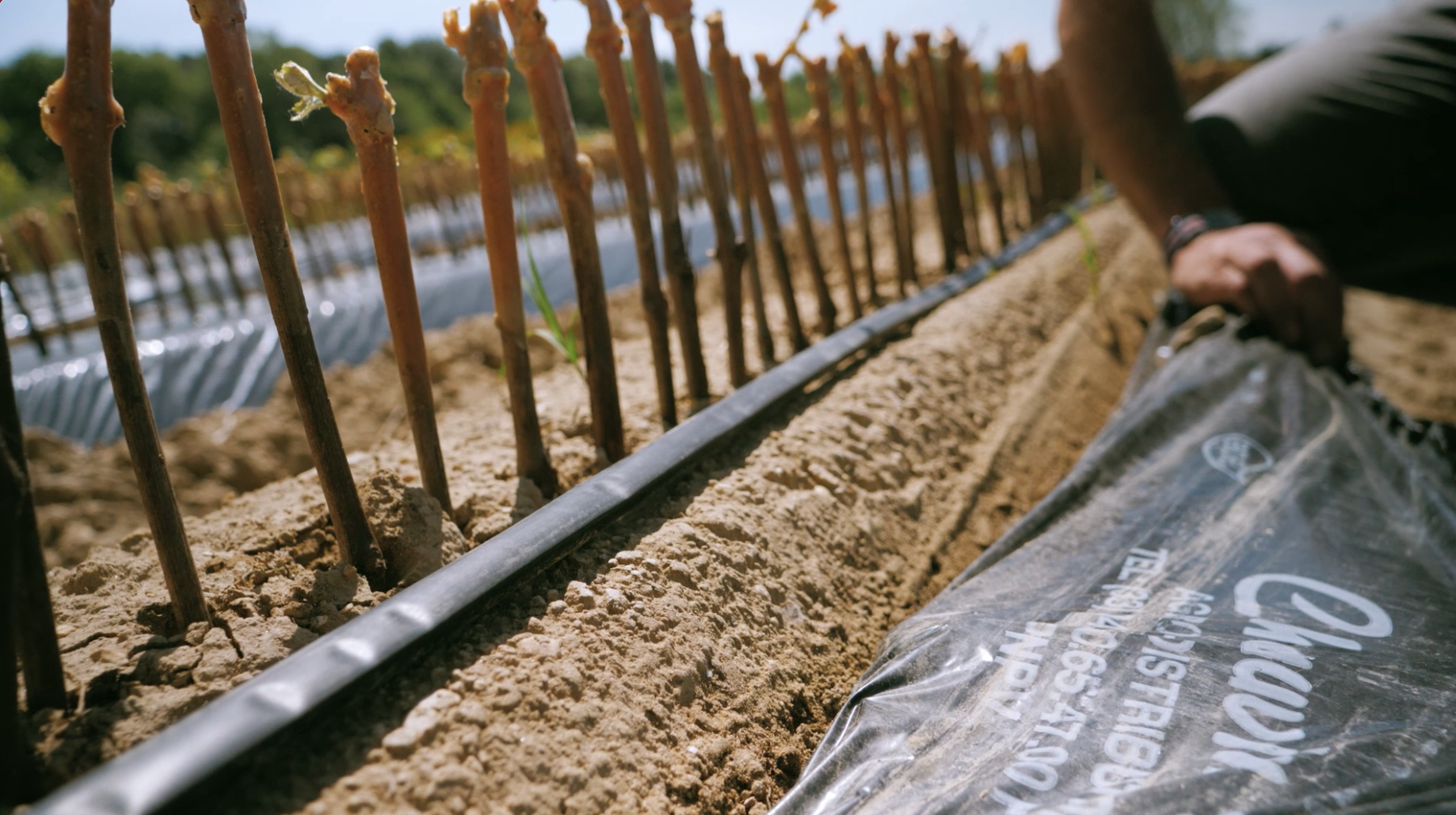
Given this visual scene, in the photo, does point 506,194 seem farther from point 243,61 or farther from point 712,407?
point 712,407

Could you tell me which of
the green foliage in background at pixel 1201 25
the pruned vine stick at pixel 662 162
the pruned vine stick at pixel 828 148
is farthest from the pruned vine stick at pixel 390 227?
the green foliage in background at pixel 1201 25

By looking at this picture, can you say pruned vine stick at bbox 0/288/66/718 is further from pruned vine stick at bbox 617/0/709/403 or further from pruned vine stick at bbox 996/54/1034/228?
pruned vine stick at bbox 996/54/1034/228

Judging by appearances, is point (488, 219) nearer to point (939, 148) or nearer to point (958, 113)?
point (939, 148)

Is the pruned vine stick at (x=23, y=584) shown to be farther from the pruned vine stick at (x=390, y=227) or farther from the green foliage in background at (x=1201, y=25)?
the green foliage in background at (x=1201, y=25)

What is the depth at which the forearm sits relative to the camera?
224 cm

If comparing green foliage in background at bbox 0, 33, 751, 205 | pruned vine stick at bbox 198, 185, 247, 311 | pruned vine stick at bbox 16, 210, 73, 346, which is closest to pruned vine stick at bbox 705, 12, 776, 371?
pruned vine stick at bbox 198, 185, 247, 311

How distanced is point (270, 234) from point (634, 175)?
856 millimetres

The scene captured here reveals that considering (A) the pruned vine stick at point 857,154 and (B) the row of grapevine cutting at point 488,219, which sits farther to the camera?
(A) the pruned vine stick at point 857,154

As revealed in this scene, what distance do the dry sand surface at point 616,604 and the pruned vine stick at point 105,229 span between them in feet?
Answer: 0.51

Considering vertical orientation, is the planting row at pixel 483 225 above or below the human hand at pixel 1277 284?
above

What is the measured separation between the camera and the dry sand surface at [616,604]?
2.75 feet

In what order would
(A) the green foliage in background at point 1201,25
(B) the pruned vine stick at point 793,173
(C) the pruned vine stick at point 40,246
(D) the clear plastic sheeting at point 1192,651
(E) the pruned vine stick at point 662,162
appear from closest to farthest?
(D) the clear plastic sheeting at point 1192,651 → (E) the pruned vine stick at point 662,162 → (B) the pruned vine stick at point 793,173 → (C) the pruned vine stick at point 40,246 → (A) the green foliage in background at point 1201,25

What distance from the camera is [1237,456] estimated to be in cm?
150

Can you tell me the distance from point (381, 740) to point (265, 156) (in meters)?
0.78
